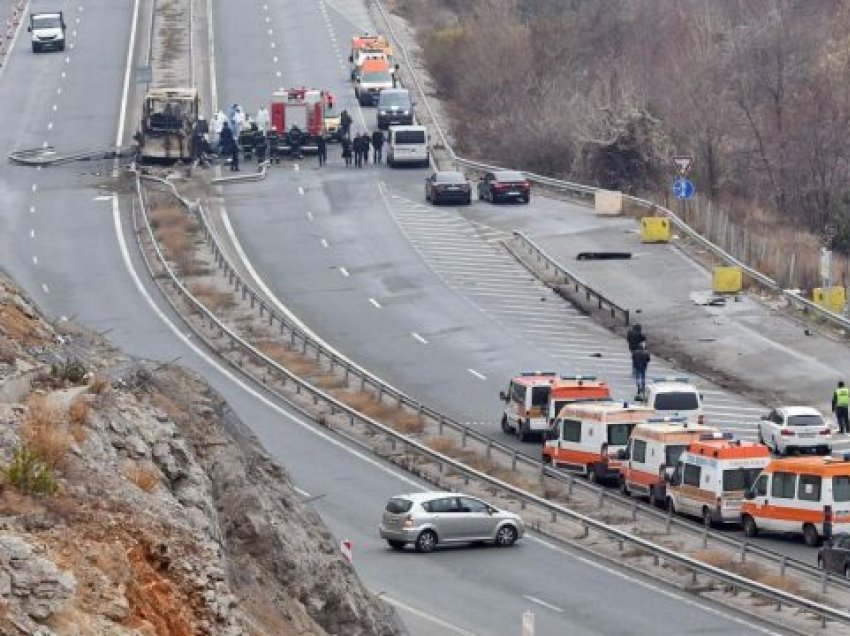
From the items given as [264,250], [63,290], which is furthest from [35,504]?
[264,250]

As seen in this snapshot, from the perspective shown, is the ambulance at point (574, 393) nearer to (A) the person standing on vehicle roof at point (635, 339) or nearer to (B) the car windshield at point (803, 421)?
(B) the car windshield at point (803, 421)

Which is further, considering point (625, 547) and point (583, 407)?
point (583, 407)

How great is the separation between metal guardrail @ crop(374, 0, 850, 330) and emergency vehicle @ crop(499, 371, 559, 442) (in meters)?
11.3

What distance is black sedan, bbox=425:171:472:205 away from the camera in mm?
72688

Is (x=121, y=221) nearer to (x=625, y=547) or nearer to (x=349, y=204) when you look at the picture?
(x=349, y=204)

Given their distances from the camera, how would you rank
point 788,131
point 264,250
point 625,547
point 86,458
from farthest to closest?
point 788,131 < point 264,250 < point 625,547 < point 86,458

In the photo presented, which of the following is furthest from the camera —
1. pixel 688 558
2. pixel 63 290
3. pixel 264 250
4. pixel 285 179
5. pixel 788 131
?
pixel 788 131

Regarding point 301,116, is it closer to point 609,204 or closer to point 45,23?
point 609,204

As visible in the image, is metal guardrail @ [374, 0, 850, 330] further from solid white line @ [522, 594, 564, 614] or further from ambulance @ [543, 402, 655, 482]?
solid white line @ [522, 594, 564, 614]

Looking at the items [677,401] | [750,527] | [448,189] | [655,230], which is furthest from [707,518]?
[448,189]

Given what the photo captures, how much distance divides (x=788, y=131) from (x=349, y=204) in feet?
63.8

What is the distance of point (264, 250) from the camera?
66.7 m

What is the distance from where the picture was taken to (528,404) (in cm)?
4431

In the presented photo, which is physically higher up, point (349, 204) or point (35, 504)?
point (35, 504)
